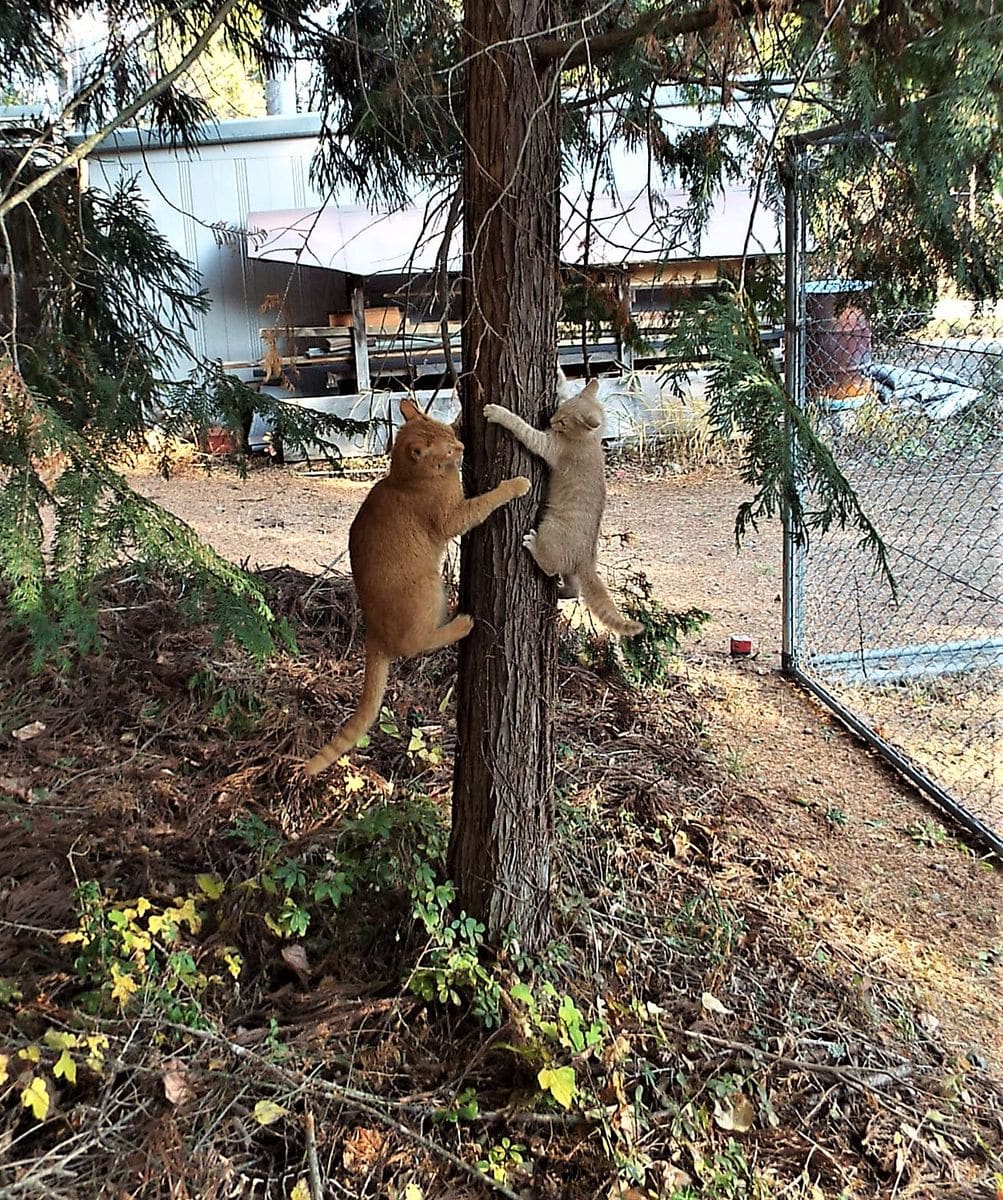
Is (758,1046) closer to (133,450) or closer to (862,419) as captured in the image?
(133,450)

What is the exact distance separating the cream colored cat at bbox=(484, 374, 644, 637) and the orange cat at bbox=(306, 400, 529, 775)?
260mm

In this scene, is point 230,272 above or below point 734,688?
above

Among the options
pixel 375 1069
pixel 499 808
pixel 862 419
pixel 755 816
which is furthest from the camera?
pixel 862 419

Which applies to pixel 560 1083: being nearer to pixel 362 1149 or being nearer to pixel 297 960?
pixel 362 1149

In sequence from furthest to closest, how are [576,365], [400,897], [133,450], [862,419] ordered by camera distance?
[576,365] < [862,419] < [133,450] < [400,897]

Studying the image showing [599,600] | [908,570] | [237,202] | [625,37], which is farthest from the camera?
[237,202]

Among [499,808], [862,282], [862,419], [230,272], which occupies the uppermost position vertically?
[230,272]

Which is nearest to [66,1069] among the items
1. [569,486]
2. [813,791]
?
[569,486]

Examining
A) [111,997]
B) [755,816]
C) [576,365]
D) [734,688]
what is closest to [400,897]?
[111,997]

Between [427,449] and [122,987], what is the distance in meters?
1.69

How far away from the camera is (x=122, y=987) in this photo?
8.34ft

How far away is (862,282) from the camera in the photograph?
3.17m

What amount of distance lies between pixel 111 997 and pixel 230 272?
12185mm

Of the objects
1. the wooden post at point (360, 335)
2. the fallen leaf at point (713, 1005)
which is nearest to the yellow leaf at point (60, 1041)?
the fallen leaf at point (713, 1005)
